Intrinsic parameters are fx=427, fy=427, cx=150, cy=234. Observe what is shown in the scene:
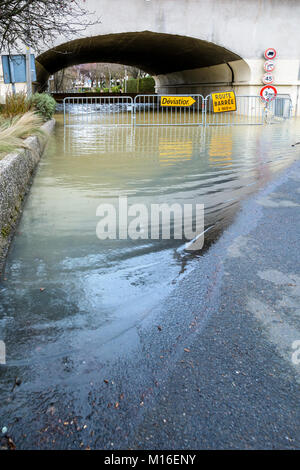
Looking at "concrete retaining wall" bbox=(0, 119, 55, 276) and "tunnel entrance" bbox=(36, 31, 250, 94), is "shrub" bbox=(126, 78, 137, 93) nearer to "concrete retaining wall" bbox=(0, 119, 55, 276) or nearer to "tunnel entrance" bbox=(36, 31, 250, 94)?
"tunnel entrance" bbox=(36, 31, 250, 94)

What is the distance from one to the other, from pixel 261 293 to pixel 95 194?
→ 11.5ft

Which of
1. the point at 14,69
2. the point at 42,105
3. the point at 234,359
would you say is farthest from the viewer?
the point at 14,69

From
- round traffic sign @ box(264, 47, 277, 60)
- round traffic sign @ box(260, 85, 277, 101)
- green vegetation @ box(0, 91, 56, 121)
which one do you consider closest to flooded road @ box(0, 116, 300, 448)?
green vegetation @ box(0, 91, 56, 121)

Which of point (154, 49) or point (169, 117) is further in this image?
point (154, 49)

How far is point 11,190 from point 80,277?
185 cm

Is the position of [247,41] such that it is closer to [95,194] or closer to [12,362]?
[95,194]

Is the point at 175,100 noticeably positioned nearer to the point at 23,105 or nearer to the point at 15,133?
the point at 23,105

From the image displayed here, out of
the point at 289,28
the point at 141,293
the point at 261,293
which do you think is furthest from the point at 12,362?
the point at 289,28

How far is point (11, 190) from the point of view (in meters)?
4.91

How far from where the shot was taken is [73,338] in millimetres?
2758

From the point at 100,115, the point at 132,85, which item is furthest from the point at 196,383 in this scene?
the point at 132,85

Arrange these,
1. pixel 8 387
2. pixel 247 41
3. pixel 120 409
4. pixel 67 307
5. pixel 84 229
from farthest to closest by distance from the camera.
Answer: pixel 247 41, pixel 84 229, pixel 67 307, pixel 8 387, pixel 120 409

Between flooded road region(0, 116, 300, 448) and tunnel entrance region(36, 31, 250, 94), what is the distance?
14.7 m

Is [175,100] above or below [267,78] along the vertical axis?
below
